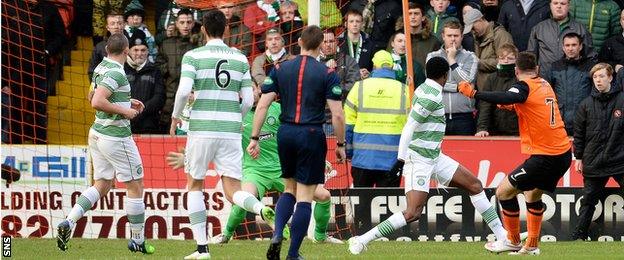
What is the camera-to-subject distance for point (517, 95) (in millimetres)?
15000

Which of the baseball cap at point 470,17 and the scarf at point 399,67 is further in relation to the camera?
the baseball cap at point 470,17

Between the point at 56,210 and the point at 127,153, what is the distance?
444cm

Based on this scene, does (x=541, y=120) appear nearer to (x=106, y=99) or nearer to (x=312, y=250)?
(x=312, y=250)

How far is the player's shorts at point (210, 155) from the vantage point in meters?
14.2

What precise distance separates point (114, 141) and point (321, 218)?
9.09ft

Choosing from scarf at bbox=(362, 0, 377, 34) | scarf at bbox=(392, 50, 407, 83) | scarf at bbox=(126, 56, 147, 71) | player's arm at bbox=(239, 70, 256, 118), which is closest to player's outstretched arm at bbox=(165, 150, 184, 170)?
player's arm at bbox=(239, 70, 256, 118)

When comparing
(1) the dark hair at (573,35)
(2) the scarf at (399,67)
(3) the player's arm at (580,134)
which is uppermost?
(1) the dark hair at (573,35)

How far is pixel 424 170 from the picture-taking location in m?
15.6

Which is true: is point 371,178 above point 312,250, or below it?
above

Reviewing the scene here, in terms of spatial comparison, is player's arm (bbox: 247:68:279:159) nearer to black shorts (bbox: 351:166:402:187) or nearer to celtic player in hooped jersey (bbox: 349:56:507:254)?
celtic player in hooped jersey (bbox: 349:56:507:254)

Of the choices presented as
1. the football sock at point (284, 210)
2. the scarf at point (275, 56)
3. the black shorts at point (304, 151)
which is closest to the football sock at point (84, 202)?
the football sock at point (284, 210)

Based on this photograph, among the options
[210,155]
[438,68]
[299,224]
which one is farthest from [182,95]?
[438,68]

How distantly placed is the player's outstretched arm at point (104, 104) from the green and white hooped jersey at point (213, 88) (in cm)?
116

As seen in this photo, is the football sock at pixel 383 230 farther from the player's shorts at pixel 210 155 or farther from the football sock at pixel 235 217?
the football sock at pixel 235 217
